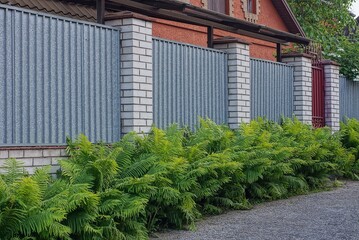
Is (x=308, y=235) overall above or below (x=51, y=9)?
below

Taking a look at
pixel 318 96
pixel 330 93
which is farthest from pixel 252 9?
pixel 318 96

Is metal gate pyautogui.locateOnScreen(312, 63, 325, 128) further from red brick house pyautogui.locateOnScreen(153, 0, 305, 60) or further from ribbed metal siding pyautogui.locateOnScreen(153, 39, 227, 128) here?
ribbed metal siding pyautogui.locateOnScreen(153, 39, 227, 128)

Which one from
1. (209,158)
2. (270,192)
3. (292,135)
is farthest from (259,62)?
(209,158)

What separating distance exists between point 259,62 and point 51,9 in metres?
3.91

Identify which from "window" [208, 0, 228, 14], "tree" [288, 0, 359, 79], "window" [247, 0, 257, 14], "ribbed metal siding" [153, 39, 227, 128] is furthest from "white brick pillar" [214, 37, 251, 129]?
"tree" [288, 0, 359, 79]

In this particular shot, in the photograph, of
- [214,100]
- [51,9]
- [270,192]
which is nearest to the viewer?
[270,192]

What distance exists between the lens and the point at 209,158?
8516 mm

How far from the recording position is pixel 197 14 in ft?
39.1

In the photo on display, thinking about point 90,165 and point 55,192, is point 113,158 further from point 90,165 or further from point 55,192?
point 55,192

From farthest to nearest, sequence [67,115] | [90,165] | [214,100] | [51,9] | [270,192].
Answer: [51,9] < [214,100] < [270,192] < [67,115] < [90,165]

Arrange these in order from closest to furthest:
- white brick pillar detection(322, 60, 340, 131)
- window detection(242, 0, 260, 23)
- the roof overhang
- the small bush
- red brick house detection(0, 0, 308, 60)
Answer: the small bush < the roof overhang < red brick house detection(0, 0, 308, 60) < white brick pillar detection(322, 60, 340, 131) < window detection(242, 0, 260, 23)

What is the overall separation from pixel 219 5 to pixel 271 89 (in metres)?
7.94

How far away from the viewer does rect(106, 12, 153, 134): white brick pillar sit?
897 cm

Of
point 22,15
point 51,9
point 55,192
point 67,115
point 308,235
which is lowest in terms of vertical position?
point 308,235
